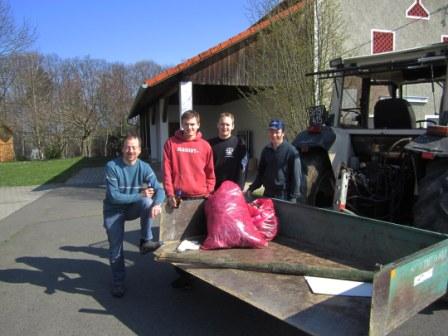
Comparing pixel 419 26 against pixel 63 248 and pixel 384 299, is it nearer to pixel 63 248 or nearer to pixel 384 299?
pixel 63 248

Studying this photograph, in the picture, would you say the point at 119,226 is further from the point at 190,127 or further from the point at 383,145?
the point at 383,145

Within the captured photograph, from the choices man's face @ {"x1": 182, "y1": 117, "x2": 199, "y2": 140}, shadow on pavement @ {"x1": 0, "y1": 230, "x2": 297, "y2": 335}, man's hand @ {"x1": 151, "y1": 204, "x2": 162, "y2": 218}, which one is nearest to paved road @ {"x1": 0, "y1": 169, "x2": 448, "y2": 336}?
shadow on pavement @ {"x1": 0, "y1": 230, "x2": 297, "y2": 335}

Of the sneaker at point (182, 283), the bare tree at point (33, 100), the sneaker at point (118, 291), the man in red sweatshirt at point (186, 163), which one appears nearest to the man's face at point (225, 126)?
the man in red sweatshirt at point (186, 163)

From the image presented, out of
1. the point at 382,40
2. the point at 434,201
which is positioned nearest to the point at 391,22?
the point at 382,40

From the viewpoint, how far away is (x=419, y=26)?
14.0 m

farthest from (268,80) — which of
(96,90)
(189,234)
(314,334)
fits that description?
(96,90)

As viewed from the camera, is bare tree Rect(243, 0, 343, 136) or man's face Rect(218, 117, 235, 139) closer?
man's face Rect(218, 117, 235, 139)

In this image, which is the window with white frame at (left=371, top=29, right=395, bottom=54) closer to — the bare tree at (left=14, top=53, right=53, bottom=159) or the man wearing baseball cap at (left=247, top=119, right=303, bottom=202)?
the man wearing baseball cap at (left=247, top=119, right=303, bottom=202)

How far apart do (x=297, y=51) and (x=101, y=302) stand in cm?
767

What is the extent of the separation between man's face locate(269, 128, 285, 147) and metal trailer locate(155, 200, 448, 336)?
61cm

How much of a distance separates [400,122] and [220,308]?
2779 millimetres

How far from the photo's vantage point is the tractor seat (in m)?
4.64

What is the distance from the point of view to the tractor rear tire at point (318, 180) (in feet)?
15.5

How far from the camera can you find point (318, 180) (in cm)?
480
